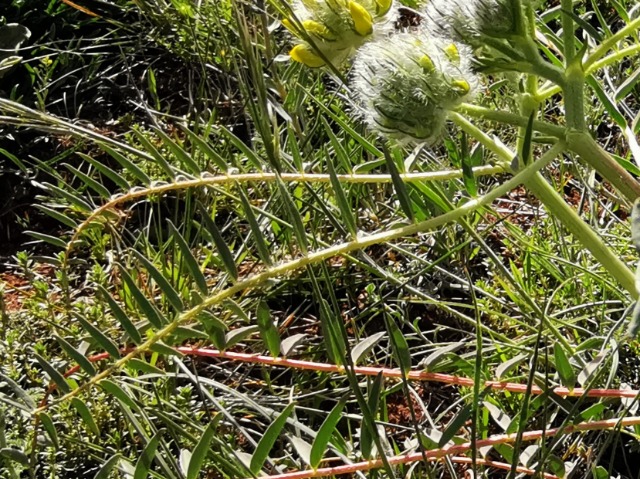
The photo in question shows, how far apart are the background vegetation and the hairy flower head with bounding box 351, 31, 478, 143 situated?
0.06 m

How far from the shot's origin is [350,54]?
1.04 m

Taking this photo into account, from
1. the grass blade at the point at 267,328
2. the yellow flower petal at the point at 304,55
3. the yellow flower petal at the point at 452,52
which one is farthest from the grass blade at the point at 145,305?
the yellow flower petal at the point at 452,52

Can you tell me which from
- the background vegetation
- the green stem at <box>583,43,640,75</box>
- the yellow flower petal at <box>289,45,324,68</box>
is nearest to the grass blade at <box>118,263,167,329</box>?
the background vegetation

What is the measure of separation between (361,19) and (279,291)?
62 centimetres

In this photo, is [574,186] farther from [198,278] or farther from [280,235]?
[198,278]

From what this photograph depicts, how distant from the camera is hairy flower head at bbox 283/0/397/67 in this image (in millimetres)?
979

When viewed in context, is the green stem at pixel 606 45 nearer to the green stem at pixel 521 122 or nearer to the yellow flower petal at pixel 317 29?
the green stem at pixel 521 122

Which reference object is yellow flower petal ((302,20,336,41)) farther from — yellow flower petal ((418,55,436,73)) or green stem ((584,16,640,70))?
green stem ((584,16,640,70))

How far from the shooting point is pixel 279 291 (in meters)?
1.47

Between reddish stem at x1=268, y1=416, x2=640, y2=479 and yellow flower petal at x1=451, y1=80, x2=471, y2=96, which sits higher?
yellow flower petal at x1=451, y1=80, x2=471, y2=96

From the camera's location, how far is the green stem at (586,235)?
3.17ft

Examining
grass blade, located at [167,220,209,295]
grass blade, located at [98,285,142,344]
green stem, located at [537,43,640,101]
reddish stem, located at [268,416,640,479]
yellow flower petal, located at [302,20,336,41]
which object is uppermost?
yellow flower petal, located at [302,20,336,41]

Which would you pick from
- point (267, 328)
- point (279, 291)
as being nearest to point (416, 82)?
point (267, 328)

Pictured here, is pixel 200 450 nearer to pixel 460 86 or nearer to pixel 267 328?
pixel 267 328
